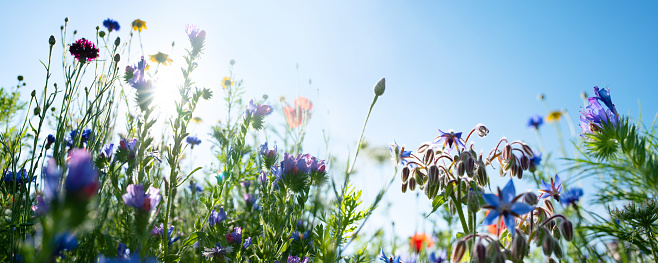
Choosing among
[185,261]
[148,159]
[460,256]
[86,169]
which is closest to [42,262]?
[86,169]

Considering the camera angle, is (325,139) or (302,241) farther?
(325,139)

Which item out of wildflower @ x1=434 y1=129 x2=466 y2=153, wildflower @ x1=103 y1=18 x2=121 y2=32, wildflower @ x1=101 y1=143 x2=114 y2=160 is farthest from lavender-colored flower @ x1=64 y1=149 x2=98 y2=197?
wildflower @ x1=103 y1=18 x2=121 y2=32

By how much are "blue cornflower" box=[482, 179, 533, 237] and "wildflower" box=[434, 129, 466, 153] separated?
17.0 inches

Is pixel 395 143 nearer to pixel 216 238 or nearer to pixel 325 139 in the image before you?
pixel 325 139

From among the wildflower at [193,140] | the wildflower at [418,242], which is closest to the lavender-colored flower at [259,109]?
the wildflower at [418,242]

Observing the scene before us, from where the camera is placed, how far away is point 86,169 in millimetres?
520

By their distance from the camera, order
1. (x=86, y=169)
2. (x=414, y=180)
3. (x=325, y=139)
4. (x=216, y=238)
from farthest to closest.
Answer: (x=325, y=139), (x=216, y=238), (x=414, y=180), (x=86, y=169)

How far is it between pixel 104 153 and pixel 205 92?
0.69 metres

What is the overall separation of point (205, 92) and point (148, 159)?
1.71 feet

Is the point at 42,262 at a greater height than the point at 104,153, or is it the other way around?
the point at 104,153

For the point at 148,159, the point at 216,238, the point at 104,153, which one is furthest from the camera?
the point at 104,153

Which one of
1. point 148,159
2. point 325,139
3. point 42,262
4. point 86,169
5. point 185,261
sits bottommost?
point 42,262

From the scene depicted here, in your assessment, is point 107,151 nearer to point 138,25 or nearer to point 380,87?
point 380,87

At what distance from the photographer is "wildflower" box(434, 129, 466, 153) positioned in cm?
159
